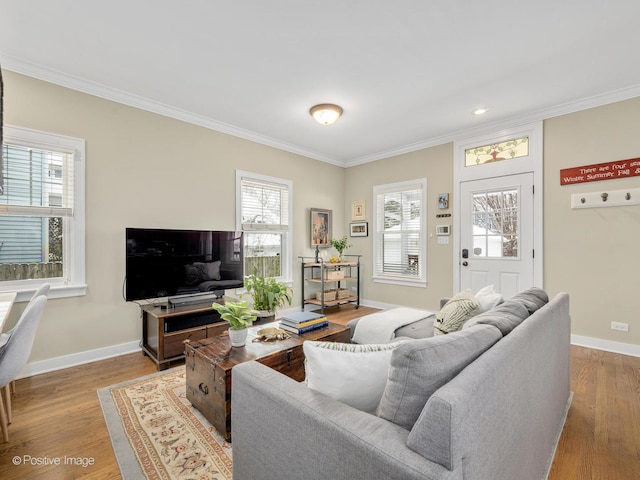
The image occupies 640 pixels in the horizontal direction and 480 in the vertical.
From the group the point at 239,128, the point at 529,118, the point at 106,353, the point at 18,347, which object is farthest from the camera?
the point at 239,128

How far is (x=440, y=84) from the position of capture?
293 cm

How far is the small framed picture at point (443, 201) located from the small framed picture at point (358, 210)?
1.37 meters

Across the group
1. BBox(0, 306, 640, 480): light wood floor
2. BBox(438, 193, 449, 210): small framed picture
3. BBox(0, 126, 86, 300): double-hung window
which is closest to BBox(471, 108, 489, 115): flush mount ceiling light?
BBox(438, 193, 449, 210): small framed picture

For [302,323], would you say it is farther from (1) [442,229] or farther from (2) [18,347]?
(1) [442,229]

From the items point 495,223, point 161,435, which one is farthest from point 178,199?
point 495,223

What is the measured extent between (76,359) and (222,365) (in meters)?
2.03

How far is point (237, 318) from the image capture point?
1.96 metres

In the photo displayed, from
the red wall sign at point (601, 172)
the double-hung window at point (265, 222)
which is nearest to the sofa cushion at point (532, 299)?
the red wall sign at point (601, 172)

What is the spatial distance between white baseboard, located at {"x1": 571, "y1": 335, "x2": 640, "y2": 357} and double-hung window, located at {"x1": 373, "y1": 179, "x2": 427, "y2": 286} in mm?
1843

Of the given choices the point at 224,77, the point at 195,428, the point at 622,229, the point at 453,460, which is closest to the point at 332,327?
the point at 195,428

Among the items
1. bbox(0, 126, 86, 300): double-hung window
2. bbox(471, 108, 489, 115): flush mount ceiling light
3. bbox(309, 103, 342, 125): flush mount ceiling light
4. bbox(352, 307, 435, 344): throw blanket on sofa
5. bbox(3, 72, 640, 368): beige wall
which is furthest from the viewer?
bbox(471, 108, 489, 115): flush mount ceiling light

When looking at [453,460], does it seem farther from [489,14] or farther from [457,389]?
[489,14]

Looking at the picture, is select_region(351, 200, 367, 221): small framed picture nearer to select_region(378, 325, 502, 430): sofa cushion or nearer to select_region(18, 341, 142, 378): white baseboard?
select_region(18, 341, 142, 378): white baseboard

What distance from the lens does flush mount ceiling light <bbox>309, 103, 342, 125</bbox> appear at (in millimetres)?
3326
